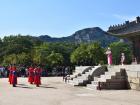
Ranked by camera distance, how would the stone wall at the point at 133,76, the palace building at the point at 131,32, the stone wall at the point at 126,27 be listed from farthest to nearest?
1. the palace building at the point at 131,32
2. the stone wall at the point at 126,27
3. the stone wall at the point at 133,76

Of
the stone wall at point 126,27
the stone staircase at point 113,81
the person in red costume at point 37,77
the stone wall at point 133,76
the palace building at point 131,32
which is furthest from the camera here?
the person in red costume at point 37,77

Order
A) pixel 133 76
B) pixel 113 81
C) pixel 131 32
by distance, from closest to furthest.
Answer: pixel 133 76
pixel 113 81
pixel 131 32

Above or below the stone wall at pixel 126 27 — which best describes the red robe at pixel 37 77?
below

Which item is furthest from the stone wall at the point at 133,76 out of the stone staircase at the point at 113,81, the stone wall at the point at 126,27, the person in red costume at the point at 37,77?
the person in red costume at the point at 37,77

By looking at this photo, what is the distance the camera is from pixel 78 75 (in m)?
30.8

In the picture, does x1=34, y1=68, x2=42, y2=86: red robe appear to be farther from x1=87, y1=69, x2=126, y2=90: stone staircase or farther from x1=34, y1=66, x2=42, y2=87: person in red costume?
x1=87, y1=69, x2=126, y2=90: stone staircase

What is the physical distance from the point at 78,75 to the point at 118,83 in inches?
306

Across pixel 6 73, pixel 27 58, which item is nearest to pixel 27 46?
pixel 27 58

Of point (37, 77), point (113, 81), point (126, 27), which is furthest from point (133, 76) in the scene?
point (37, 77)

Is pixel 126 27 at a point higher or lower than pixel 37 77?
higher

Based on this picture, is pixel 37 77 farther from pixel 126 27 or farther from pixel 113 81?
pixel 126 27

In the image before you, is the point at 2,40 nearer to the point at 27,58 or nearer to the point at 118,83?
the point at 27,58

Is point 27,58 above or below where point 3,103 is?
above

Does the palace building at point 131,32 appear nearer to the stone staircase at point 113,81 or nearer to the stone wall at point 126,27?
the stone wall at point 126,27
